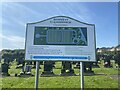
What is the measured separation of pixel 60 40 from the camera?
25.2 feet

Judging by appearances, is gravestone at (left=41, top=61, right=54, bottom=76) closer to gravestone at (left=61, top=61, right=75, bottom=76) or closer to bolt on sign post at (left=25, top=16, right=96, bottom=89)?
gravestone at (left=61, top=61, right=75, bottom=76)

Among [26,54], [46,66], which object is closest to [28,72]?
[46,66]

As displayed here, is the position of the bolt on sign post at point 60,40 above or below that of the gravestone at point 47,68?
above

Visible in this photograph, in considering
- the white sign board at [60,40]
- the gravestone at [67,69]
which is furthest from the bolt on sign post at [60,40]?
the gravestone at [67,69]

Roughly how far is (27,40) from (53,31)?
1.06 metres

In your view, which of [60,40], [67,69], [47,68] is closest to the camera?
[60,40]

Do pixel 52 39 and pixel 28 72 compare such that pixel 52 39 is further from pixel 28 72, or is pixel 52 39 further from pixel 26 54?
pixel 28 72

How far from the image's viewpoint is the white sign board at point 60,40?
745cm

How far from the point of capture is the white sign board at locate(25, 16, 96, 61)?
24.4ft

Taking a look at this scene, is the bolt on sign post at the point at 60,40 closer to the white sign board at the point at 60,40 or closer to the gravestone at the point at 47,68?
the white sign board at the point at 60,40

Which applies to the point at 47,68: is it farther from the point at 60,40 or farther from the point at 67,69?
the point at 60,40

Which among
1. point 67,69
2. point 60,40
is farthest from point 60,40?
point 67,69

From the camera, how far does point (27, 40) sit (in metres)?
7.62

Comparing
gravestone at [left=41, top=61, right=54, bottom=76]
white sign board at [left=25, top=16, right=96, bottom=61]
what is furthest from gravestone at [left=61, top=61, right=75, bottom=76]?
white sign board at [left=25, top=16, right=96, bottom=61]
